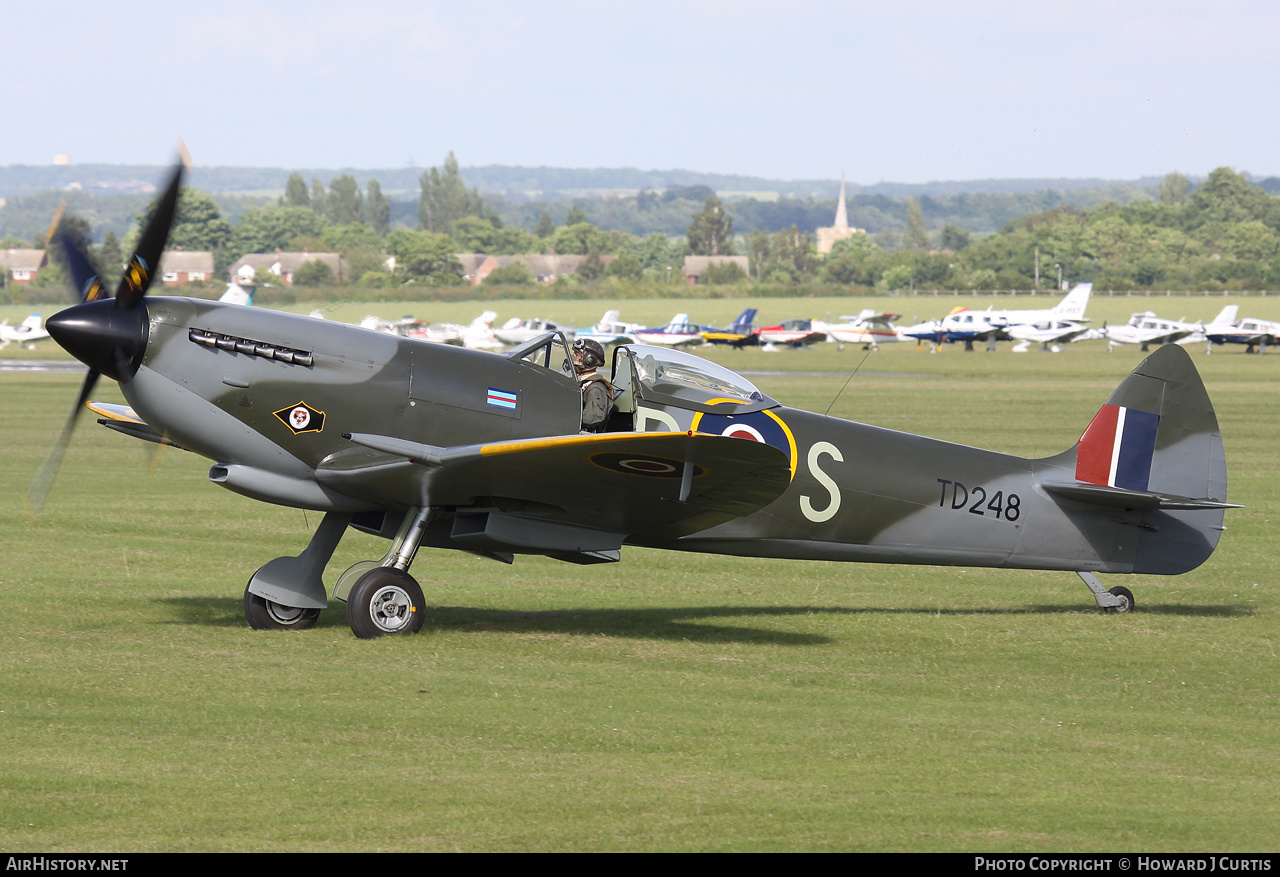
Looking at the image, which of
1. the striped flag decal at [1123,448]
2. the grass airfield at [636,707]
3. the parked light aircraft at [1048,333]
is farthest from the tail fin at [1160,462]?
the parked light aircraft at [1048,333]

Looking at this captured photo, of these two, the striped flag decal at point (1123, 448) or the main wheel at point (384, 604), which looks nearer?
the main wheel at point (384, 604)

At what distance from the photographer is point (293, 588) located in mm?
A: 10312

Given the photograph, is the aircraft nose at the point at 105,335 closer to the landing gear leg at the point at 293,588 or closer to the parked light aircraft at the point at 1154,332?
the landing gear leg at the point at 293,588

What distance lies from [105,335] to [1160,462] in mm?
8069

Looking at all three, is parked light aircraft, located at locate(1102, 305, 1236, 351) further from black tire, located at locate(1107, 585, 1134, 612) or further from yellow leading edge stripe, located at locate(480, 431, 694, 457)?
yellow leading edge stripe, located at locate(480, 431, 694, 457)

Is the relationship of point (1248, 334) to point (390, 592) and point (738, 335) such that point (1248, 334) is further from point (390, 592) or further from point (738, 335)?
point (390, 592)

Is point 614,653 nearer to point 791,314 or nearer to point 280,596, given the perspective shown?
point 280,596

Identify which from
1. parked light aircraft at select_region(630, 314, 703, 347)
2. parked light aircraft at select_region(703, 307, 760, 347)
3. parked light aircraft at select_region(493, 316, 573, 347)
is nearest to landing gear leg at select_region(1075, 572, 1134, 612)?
parked light aircraft at select_region(493, 316, 573, 347)

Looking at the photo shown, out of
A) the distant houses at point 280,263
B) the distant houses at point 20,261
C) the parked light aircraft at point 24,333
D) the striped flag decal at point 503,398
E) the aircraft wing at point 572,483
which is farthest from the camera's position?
the distant houses at point 20,261

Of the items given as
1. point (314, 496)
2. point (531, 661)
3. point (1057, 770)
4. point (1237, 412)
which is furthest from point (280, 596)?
point (1237, 412)

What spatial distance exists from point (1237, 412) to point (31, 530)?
29820 mm

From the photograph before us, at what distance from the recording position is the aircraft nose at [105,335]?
30.9ft

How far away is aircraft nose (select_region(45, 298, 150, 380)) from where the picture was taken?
941 cm

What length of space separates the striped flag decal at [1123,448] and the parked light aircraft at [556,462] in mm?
16
